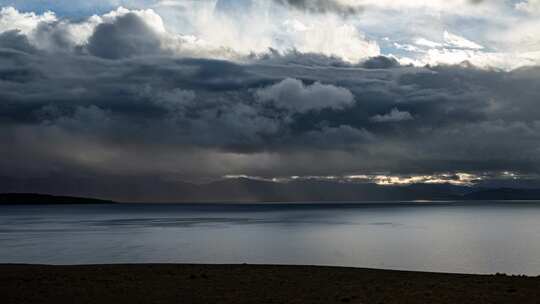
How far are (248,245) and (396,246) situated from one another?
19423 millimetres

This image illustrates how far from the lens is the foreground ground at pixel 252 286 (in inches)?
971

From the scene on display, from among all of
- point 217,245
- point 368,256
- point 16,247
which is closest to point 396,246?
point 368,256

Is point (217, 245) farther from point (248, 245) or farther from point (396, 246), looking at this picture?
point (396, 246)

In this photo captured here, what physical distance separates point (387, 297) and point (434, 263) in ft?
93.0

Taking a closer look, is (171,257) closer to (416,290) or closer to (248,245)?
(248,245)

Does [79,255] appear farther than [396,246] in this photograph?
No

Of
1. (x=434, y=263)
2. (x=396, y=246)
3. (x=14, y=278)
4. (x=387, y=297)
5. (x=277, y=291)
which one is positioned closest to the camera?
(x=387, y=297)

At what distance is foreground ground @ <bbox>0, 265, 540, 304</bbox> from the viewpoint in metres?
24.7

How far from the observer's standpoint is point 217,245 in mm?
72188

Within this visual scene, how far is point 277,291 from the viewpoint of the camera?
26625 mm

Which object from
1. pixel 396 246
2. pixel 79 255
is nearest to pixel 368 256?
pixel 396 246

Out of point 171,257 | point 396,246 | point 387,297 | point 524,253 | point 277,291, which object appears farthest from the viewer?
point 396,246

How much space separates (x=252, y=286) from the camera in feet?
91.6

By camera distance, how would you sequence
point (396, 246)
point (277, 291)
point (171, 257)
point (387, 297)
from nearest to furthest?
1. point (387, 297)
2. point (277, 291)
3. point (171, 257)
4. point (396, 246)
